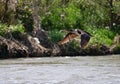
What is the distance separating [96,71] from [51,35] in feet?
37.0

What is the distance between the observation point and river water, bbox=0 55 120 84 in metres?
20.3

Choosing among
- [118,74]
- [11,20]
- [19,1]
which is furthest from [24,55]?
[118,74]

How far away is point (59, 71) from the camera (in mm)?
23781

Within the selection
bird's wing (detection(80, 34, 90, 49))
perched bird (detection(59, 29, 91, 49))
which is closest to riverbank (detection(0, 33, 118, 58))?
bird's wing (detection(80, 34, 90, 49))

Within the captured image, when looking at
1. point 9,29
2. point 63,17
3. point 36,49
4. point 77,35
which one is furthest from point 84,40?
point 63,17

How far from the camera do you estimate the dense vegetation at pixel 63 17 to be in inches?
1377

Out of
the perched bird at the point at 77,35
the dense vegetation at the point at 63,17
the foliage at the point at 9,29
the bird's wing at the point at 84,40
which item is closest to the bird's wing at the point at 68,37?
the perched bird at the point at 77,35

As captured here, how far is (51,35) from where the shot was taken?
3434cm

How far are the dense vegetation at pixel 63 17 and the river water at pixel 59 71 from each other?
15.4 feet

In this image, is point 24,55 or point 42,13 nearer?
point 24,55

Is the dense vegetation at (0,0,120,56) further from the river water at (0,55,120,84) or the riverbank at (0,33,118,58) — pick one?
the river water at (0,55,120,84)

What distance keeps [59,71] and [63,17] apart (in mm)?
16315

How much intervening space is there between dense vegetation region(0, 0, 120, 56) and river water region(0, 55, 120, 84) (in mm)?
4699

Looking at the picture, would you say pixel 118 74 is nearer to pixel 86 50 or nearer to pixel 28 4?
pixel 86 50
